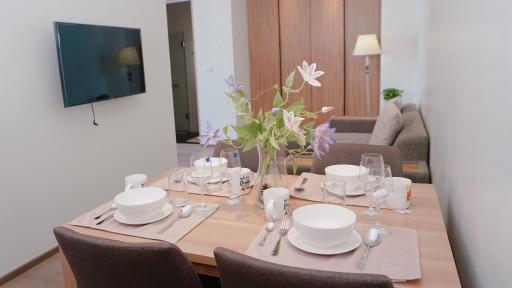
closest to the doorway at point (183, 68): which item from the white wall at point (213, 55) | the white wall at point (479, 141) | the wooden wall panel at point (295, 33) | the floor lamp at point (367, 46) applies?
the white wall at point (213, 55)

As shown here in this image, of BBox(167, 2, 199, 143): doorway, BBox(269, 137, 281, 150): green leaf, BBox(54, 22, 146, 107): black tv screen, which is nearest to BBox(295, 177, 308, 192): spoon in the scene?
BBox(269, 137, 281, 150): green leaf

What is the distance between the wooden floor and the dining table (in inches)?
42.1

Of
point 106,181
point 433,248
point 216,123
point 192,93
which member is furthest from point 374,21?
point 433,248

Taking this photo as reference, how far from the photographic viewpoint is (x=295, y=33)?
5668 mm

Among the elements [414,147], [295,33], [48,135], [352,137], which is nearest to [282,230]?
[414,147]

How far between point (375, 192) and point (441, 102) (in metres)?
1.09

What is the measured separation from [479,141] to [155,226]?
3.53ft

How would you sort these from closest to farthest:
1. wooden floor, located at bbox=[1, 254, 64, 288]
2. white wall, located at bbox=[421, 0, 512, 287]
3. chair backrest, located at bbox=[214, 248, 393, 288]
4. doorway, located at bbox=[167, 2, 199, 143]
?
chair backrest, located at bbox=[214, 248, 393, 288] < white wall, located at bbox=[421, 0, 512, 287] < wooden floor, located at bbox=[1, 254, 64, 288] < doorway, located at bbox=[167, 2, 199, 143]

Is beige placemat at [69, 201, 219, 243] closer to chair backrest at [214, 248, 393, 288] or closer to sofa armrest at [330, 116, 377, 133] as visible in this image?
chair backrest at [214, 248, 393, 288]

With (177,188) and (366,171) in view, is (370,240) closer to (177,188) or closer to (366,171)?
(366,171)

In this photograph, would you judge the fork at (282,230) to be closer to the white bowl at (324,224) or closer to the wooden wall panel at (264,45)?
the white bowl at (324,224)

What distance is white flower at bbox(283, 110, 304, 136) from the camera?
4.63ft

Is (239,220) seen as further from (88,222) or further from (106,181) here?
(106,181)

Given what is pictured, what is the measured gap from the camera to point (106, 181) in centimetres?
318
